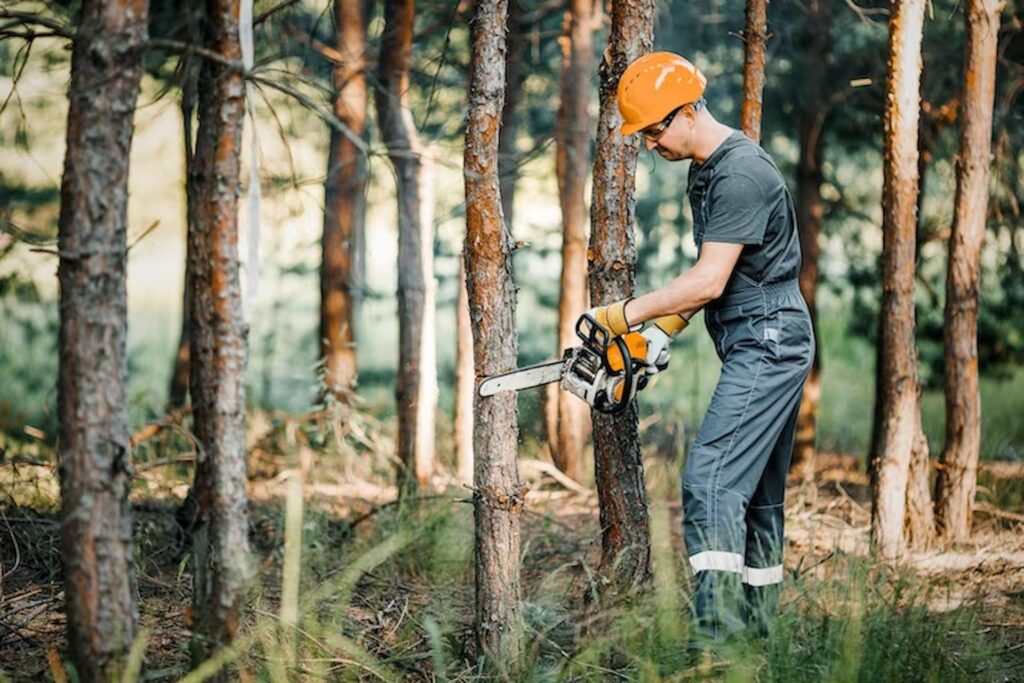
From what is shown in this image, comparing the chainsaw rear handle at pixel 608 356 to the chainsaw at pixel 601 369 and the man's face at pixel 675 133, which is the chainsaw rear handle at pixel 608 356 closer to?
the chainsaw at pixel 601 369

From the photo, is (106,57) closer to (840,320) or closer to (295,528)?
(295,528)

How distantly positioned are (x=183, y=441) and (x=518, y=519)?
210 inches

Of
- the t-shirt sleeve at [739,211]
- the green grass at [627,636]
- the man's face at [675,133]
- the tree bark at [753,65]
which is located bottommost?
the green grass at [627,636]

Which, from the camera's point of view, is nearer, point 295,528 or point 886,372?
point 295,528

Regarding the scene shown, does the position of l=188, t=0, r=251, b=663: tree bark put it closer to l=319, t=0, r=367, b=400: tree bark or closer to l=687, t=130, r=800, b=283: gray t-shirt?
l=687, t=130, r=800, b=283: gray t-shirt

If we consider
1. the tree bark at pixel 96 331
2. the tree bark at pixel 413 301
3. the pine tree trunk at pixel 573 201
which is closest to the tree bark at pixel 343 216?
the tree bark at pixel 413 301

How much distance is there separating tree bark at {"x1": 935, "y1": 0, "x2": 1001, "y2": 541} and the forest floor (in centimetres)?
32

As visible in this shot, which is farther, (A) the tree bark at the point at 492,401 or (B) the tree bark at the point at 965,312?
(B) the tree bark at the point at 965,312

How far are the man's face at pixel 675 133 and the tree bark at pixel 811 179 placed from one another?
196 inches

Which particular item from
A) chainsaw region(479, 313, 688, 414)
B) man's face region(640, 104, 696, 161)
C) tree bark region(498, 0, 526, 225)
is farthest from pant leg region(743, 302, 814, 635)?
tree bark region(498, 0, 526, 225)

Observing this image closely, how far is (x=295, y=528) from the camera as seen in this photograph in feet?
9.59

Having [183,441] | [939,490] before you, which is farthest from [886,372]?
[183,441]

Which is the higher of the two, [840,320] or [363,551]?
[840,320]

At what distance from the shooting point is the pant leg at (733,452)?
156 inches
